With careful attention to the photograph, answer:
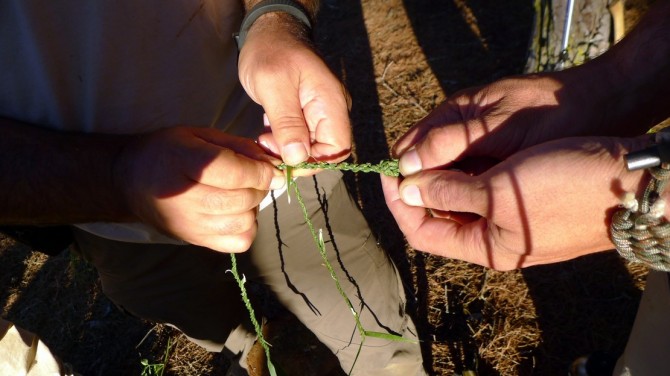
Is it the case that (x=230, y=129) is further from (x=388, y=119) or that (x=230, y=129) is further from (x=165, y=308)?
(x=388, y=119)

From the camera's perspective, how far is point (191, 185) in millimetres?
1527

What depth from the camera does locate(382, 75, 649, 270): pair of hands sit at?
1331 millimetres

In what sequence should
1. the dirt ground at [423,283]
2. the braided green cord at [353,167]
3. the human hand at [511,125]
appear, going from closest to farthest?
the human hand at [511,125] < the braided green cord at [353,167] < the dirt ground at [423,283]

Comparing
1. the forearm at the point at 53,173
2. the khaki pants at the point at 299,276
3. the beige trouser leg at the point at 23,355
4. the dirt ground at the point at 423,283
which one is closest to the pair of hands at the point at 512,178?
the khaki pants at the point at 299,276

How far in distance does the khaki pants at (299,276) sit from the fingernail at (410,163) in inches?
20.1

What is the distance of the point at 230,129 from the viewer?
6.65ft

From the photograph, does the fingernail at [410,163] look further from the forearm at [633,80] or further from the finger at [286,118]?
the forearm at [633,80]

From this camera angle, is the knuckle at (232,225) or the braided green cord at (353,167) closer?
the knuckle at (232,225)

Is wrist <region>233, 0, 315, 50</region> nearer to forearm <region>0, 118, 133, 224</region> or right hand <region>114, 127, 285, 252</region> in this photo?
right hand <region>114, 127, 285, 252</region>

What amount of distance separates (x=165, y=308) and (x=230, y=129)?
2.90 feet

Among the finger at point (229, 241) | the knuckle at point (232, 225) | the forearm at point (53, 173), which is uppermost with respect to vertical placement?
the forearm at point (53, 173)

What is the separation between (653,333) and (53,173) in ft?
5.97

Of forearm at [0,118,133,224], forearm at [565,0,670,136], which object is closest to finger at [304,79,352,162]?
forearm at [0,118,133,224]

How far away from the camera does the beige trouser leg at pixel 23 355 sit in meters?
2.07
